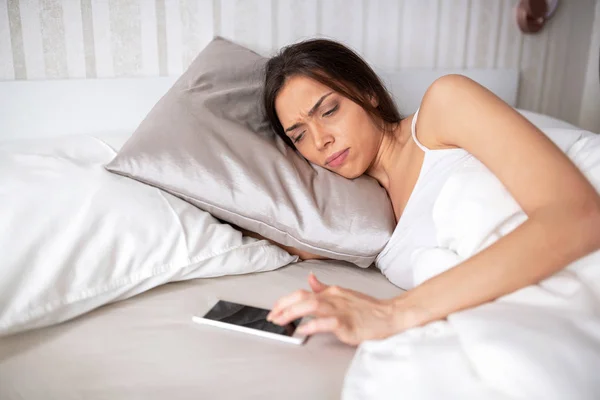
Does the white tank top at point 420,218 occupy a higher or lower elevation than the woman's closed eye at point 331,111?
lower

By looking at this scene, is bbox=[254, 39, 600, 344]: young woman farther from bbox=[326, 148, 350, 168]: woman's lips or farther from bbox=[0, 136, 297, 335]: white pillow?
bbox=[0, 136, 297, 335]: white pillow

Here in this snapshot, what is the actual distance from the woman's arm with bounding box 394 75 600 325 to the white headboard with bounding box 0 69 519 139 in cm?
110

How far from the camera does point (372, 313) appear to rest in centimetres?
84

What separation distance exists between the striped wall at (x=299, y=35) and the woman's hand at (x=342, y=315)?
3.62 ft

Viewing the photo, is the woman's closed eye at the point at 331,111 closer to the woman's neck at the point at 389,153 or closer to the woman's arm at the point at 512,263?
the woman's neck at the point at 389,153

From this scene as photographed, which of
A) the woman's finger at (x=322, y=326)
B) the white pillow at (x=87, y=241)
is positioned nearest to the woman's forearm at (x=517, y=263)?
the woman's finger at (x=322, y=326)

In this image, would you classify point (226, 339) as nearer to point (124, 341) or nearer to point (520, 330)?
point (124, 341)

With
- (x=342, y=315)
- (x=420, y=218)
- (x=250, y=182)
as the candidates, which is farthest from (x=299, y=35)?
(x=342, y=315)

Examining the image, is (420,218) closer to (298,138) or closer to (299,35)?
(298,138)

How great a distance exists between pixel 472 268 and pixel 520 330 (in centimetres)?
17

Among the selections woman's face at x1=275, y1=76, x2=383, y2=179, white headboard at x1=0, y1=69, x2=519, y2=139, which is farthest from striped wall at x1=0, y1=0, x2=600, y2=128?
woman's face at x1=275, y1=76, x2=383, y2=179

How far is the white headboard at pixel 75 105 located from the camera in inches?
57.0

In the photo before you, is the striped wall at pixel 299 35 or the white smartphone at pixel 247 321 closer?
the white smartphone at pixel 247 321

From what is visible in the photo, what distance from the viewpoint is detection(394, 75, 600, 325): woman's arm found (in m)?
0.81
